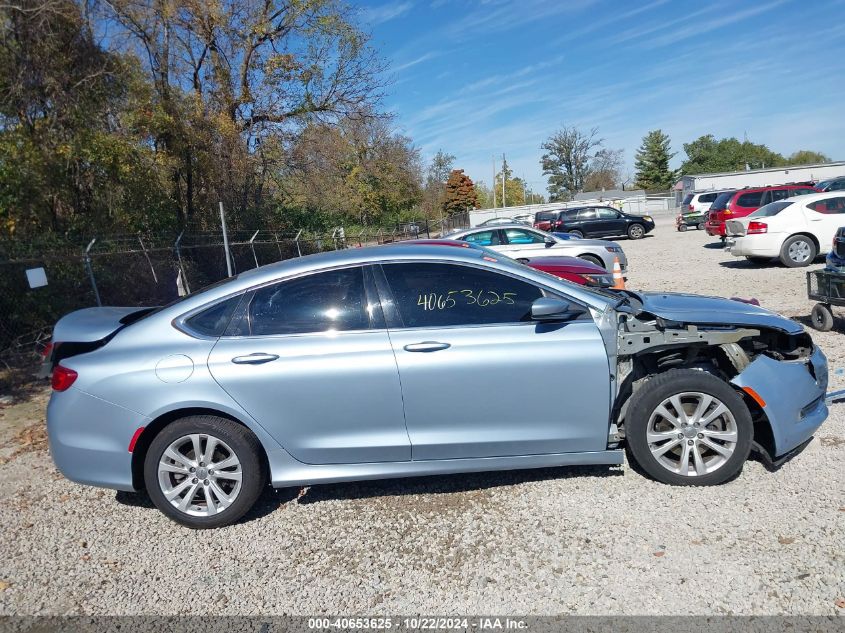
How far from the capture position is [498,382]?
370cm

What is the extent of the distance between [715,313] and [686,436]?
860 mm

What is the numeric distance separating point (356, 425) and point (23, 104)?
1267 cm

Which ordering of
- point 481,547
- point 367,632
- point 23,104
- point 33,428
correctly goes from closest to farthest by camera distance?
point 367,632, point 481,547, point 33,428, point 23,104

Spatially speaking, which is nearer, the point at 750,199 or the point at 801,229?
the point at 801,229

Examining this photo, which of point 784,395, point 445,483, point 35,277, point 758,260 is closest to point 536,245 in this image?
point 758,260

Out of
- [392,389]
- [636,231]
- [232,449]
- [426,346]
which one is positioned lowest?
[636,231]

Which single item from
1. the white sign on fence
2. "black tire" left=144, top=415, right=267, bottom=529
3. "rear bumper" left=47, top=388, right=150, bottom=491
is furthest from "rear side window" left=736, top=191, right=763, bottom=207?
"rear bumper" left=47, top=388, right=150, bottom=491

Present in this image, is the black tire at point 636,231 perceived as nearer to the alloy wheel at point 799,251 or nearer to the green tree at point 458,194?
the alloy wheel at point 799,251

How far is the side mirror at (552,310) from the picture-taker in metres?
3.67

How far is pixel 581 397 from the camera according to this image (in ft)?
12.2

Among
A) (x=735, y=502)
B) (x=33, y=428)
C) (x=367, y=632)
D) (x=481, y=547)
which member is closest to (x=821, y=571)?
(x=735, y=502)

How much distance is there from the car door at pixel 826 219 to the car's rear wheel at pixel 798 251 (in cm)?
20

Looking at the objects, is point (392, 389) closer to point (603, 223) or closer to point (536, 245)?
point (536, 245)

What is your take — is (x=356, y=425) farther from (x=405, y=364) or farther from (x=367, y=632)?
(x=367, y=632)
